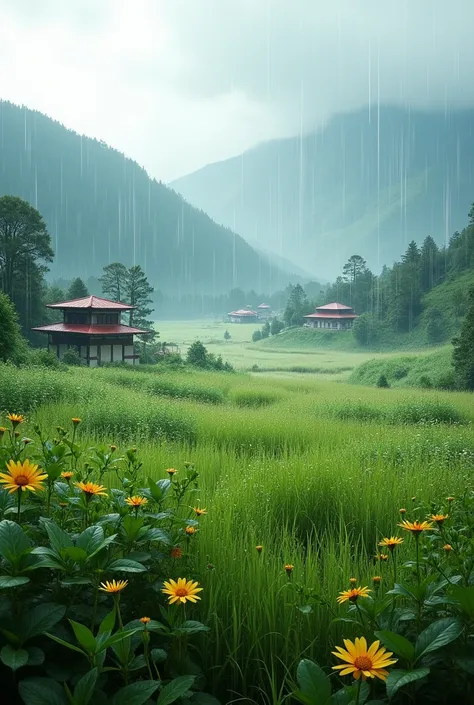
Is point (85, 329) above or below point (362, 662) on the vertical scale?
above

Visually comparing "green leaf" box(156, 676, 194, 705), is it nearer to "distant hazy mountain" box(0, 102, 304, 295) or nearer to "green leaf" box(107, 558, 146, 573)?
"green leaf" box(107, 558, 146, 573)

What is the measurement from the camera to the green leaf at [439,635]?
3.66 ft

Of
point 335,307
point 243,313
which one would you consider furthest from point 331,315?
point 243,313

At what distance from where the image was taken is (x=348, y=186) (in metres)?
53.9

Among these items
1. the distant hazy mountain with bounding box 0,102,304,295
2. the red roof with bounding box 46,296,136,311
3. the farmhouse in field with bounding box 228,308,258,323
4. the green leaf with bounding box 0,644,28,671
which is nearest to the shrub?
the red roof with bounding box 46,296,136,311

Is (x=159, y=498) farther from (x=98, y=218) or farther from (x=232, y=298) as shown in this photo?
(x=98, y=218)

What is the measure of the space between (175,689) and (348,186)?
183 feet

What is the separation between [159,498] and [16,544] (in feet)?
1.65

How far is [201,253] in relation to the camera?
169ft

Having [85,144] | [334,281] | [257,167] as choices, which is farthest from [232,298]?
[85,144]

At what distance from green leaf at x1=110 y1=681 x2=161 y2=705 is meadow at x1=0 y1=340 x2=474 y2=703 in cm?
42

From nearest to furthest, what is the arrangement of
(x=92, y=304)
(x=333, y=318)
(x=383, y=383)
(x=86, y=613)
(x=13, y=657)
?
(x=13, y=657) < (x=86, y=613) < (x=383, y=383) < (x=92, y=304) < (x=333, y=318)

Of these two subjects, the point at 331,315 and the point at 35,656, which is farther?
the point at 331,315

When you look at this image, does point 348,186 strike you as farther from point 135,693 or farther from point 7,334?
point 135,693
